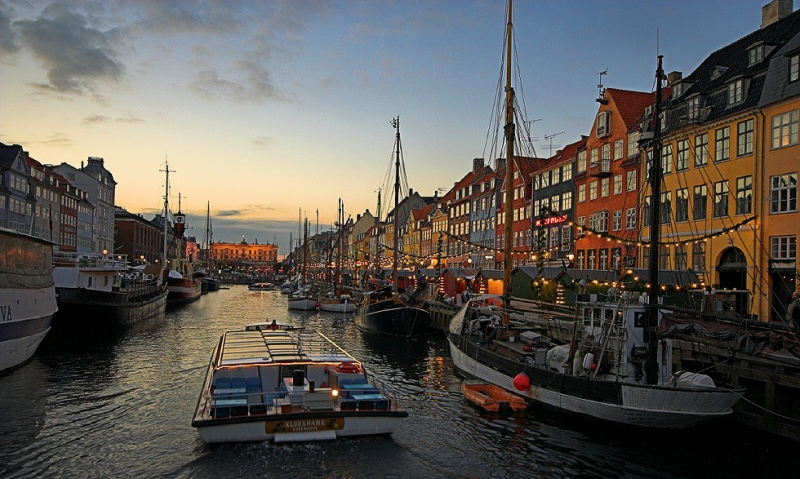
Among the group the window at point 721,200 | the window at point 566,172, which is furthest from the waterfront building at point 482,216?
the window at point 721,200

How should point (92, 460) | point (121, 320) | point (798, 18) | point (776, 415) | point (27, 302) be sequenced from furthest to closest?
point (121, 320)
point (798, 18)
point (27, 302)
point (776, 415)
point (92, 460)

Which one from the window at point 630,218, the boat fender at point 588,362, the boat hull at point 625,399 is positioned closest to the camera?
the boat hull at point 625,399

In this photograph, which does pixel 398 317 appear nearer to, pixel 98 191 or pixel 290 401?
pixel 290 401

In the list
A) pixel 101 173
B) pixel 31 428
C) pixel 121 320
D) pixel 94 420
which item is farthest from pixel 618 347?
pixel 101 173

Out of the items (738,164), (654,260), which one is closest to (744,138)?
(738,164)

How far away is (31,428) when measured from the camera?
65.1ft

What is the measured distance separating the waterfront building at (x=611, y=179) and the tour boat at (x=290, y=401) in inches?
1215

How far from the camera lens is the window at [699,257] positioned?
38509 mm

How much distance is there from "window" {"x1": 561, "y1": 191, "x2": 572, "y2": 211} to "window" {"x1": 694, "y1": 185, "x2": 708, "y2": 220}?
17305 mm

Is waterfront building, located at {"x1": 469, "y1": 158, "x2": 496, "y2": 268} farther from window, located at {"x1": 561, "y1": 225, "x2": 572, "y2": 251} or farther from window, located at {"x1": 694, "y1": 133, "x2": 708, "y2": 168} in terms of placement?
window, located at {"x1": 694, "y1": 133, "x2": 708, "y2": 168}

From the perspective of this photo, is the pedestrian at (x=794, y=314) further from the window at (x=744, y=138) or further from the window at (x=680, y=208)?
the window at (x=680, y=208)

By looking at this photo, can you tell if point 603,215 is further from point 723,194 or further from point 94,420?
point 94,420

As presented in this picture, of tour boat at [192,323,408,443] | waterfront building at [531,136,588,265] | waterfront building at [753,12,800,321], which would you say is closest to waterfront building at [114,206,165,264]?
waterfront building at [531,136,588,265]

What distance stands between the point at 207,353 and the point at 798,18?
40747mm
